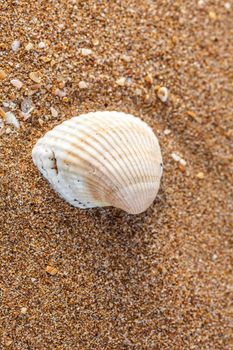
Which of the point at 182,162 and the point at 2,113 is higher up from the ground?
the point at 2,113

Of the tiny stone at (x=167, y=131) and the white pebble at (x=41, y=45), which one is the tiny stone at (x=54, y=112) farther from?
the tiny stone at (x=167, y=131)

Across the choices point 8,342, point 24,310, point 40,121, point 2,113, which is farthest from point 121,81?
point 8,342

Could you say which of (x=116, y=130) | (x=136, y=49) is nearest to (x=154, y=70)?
(x=136, y=49)

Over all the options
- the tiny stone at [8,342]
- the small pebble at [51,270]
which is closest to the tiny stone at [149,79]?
the small pebble at [51,270]

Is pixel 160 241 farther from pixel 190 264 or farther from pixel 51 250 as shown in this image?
pixel 51 250

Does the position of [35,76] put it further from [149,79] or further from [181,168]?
[181,168]

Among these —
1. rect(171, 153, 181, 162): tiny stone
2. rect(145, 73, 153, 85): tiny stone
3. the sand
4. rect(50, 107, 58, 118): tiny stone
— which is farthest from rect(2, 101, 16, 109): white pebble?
rect(171, 153, 181, 162): tiny stone

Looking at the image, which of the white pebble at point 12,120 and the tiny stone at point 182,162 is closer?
the white pebble at point 12,120
